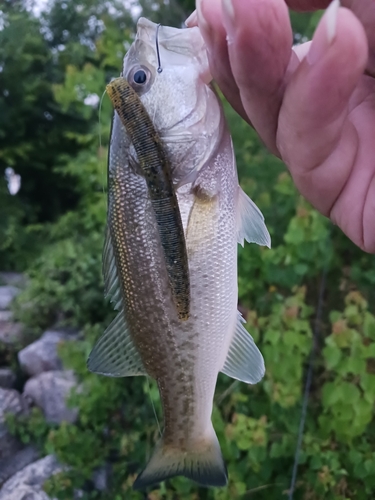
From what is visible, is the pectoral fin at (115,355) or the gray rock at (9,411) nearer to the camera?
the pectoral fin at (115,355)

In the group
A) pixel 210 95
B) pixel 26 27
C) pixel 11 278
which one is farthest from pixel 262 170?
pixel 26 27

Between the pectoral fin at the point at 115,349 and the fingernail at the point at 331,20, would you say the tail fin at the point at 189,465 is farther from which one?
the fingernail at the point at 331,20

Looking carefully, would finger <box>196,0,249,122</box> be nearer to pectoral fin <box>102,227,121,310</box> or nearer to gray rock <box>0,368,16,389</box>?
pectoral fin <box>102,227,121,310</box>

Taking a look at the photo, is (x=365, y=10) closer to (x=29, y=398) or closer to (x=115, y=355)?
(x=115, y=355)

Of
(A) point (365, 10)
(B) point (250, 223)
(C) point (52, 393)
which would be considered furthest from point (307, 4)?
(C) point (52, 393)

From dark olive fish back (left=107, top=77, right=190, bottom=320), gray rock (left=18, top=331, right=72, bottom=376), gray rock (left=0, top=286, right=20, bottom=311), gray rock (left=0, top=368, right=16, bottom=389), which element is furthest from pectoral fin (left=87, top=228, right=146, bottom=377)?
gray rock (left=0, top=286, right=20, bottom=311)

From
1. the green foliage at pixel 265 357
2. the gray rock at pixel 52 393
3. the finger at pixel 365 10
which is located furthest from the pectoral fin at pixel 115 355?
the gray rock at pixel 52 393
